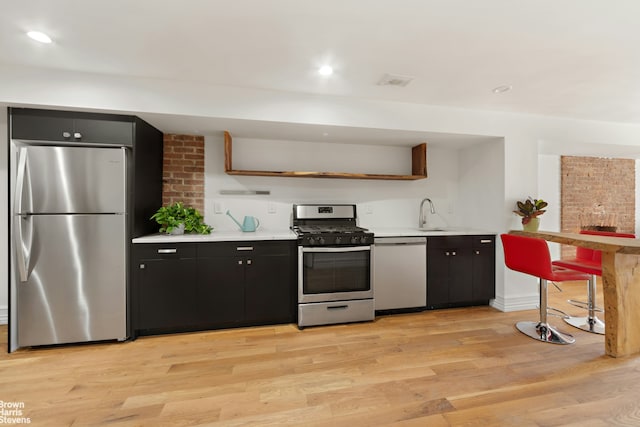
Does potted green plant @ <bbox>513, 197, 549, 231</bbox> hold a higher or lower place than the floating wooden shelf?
lower

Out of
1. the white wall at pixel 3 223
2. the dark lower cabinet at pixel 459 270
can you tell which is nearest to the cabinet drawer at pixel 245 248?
the dark lower cabinet at pixel 459 270

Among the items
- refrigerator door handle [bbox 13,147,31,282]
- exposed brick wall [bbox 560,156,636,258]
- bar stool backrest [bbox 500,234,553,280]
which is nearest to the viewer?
refrigerator door handle [bbox 13,147,31,282]

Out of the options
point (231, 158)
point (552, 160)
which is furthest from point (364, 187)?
point (552, 160)

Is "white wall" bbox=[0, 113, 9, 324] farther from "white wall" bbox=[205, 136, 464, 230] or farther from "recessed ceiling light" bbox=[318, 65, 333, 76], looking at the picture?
"recessed ceiling light" bbox=[318, 65, 333, 76]

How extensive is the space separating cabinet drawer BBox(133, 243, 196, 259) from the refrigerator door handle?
0.76 meters

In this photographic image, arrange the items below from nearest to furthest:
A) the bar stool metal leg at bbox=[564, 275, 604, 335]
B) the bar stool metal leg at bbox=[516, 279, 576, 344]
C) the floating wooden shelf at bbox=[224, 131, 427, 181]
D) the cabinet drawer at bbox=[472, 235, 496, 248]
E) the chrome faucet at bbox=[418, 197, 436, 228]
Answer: the bar stool metal leg at bbox=[516, 279, 576, 344], the bar stool metal leg at bbox=[564, 275, 604, 335], the floating wooden shelf at bbox=[224, 131, 427, 181], the cabinet drawer at bbox=[472, 235, 496, 248], the chrome faucet at bbox=[418, 197, 436, 228]

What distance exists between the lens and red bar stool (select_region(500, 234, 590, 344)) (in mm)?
2253

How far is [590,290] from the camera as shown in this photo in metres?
2.69

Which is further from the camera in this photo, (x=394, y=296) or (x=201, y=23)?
(x=394, y=296)

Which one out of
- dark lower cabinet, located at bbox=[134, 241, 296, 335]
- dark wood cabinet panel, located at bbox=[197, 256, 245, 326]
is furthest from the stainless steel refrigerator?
dark wood cabinet panel, located at bbox=[197, 256, 245, 326]

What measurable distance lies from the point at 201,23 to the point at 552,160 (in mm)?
5331

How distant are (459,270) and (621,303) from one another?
1.25 meters

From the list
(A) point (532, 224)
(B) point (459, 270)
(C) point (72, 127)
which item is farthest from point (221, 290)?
(A) point (532, 224)

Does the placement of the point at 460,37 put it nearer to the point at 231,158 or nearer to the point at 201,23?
the point at 201,23
